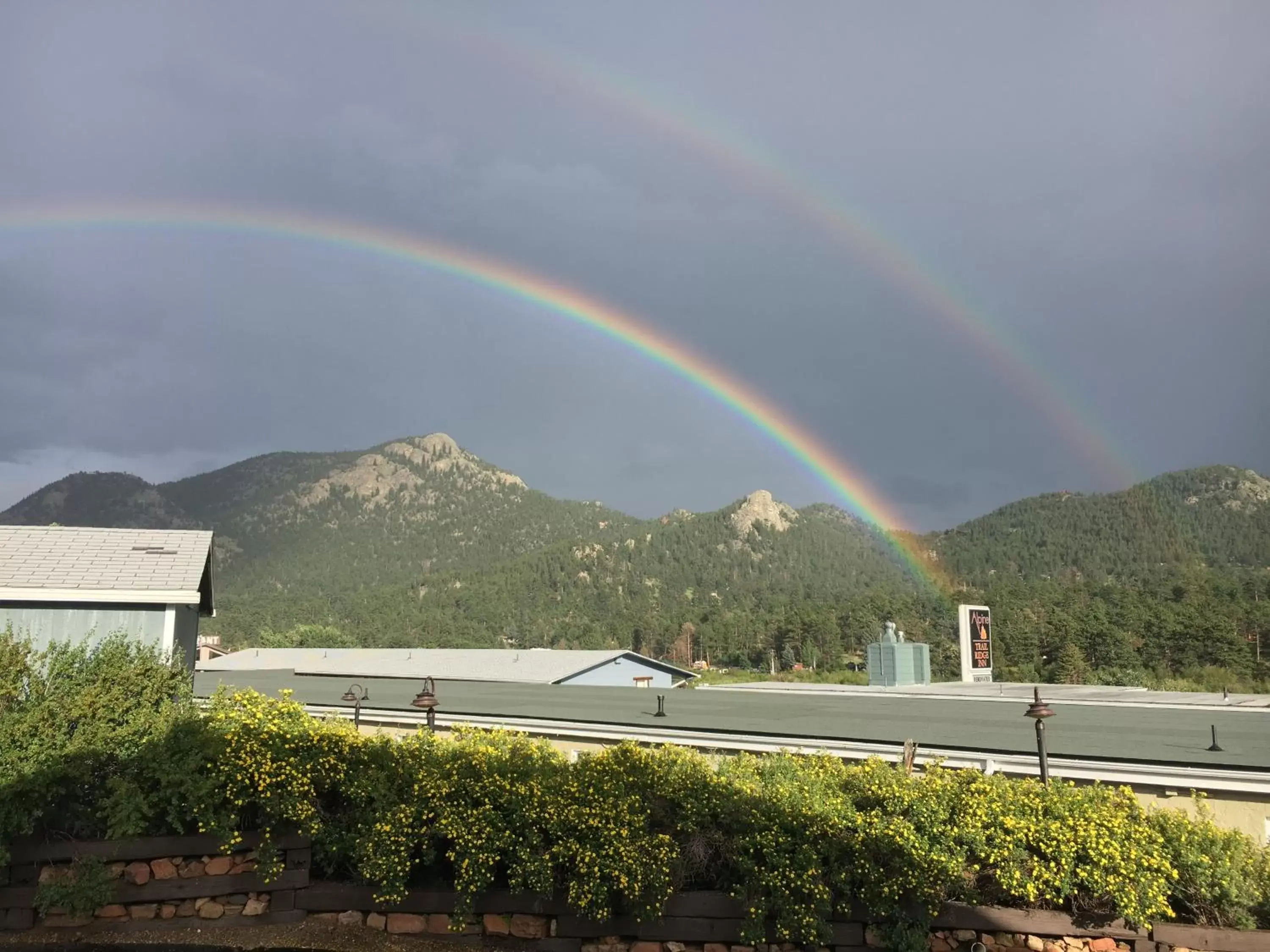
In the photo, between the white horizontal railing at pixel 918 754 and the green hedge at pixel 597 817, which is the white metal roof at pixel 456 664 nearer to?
the white horizontal railing at pixel 918 754

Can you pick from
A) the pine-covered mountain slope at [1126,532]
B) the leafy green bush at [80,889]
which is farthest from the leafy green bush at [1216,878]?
the pine-covered mountain slope at [1126,532]

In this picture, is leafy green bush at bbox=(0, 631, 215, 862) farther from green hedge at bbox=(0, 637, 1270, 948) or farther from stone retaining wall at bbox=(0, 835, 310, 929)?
stone retaining wall at bbox=(0, 835, 310, 929)

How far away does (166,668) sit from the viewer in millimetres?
9055

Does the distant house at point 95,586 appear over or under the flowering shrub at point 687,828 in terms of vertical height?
over

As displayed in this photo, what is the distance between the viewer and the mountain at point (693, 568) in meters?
64.1

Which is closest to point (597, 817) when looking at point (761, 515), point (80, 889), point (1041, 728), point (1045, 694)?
point (80, 889)

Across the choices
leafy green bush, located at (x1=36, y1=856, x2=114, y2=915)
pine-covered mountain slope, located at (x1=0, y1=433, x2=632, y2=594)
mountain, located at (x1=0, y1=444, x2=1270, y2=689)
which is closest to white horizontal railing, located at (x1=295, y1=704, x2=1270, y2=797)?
leafy green bush, located at (x1=36, y1=856, x2=114, y2=915)

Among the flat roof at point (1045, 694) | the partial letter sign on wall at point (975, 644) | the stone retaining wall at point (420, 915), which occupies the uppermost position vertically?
the partial letter sign on wall at point (975, 644)

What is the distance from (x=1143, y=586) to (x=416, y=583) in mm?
89737

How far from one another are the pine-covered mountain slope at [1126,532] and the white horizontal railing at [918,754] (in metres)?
97.3

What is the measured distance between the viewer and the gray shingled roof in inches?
534

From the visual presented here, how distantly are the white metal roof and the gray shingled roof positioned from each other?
18264mm

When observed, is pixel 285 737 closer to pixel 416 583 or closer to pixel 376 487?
pixel 416 583

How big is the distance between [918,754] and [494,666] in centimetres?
2775
